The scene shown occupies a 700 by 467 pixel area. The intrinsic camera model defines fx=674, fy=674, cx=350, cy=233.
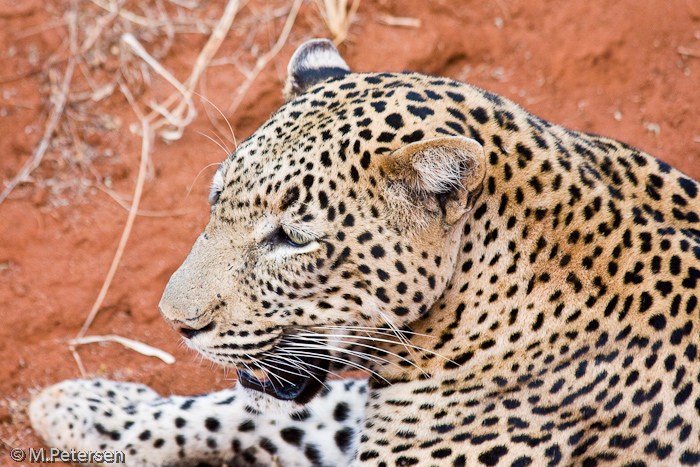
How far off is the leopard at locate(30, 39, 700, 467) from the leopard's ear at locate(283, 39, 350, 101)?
364 mm

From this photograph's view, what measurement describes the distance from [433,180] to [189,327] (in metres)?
1.30

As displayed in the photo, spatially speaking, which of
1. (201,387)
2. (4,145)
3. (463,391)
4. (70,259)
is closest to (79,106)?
(4,145)

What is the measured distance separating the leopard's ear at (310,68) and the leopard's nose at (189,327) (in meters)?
1.32

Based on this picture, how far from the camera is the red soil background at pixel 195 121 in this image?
201 inches

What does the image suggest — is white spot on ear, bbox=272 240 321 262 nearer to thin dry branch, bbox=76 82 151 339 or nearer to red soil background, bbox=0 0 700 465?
red soil background, bbox=0 0 700 465

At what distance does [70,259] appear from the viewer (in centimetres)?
558

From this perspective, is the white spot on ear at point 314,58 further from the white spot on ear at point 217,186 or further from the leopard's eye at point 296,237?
the leopard's eye at point 296,237

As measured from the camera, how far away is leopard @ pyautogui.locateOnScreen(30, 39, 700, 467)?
2.91 m

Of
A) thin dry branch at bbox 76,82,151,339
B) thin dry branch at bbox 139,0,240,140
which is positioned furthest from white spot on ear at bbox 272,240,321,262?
thin dry branch at bbox 139,0,240,140

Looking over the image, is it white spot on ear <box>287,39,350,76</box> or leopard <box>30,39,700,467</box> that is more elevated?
white spot on ear <box>287,39,350,76</box>

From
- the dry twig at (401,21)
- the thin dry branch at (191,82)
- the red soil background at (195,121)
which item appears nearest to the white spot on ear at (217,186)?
the red soil background at (195,121)

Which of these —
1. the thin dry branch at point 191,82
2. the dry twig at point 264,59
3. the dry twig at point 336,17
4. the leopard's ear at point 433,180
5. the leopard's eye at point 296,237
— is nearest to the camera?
the leopard's ear at point 433,180

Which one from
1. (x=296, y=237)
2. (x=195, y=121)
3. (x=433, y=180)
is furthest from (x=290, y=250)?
(x=195, y=121)

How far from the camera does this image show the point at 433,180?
279 centimetres
